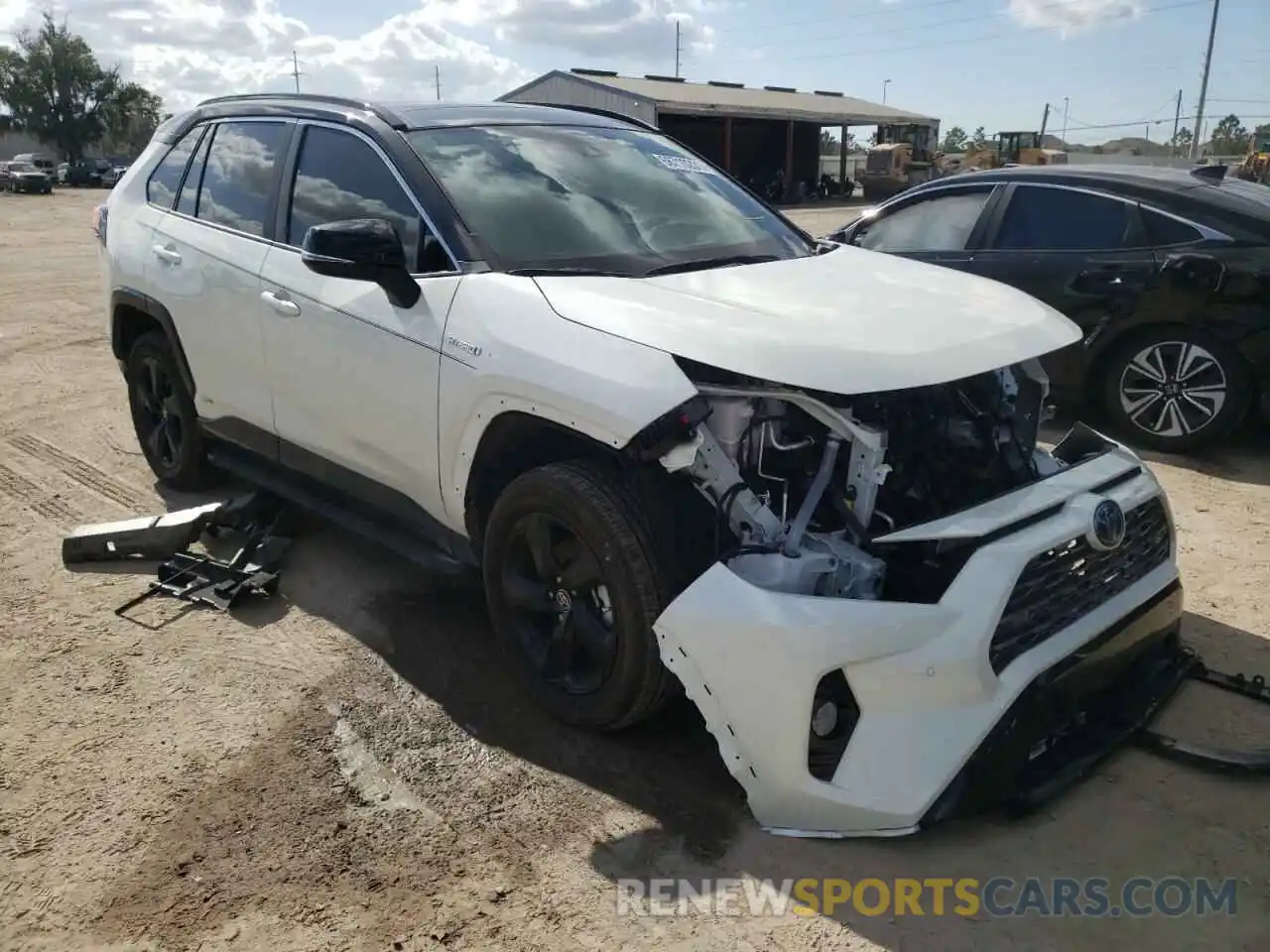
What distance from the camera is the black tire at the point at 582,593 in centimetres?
288

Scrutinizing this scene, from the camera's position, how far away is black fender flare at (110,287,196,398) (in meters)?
4.82

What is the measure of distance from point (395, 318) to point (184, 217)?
77.9 inches

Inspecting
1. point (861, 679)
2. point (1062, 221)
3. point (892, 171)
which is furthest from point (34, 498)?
point (892, 171)

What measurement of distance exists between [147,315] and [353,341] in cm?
211

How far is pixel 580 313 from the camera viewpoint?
2977 mm

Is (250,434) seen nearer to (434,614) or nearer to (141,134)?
(434,614)

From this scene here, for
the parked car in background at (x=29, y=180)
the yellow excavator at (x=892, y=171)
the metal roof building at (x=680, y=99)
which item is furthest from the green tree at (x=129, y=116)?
the yellow excavator at (x=892, y=171)

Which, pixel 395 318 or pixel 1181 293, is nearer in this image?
pixel 395 318

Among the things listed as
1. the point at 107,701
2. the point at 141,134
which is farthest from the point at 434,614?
the point at 141,134

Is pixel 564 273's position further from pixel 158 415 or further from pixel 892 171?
pixel 892 171

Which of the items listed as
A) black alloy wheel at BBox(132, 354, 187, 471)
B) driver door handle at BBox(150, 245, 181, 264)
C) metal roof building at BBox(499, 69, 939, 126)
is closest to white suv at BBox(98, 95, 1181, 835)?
driver door handle at BBox(150, 245, 181, 264)

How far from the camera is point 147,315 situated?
16.9ft

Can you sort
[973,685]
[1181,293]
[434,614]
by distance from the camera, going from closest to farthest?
[973,685]
[434,614]
[1181,293]

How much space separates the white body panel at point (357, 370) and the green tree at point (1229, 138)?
247 ft
